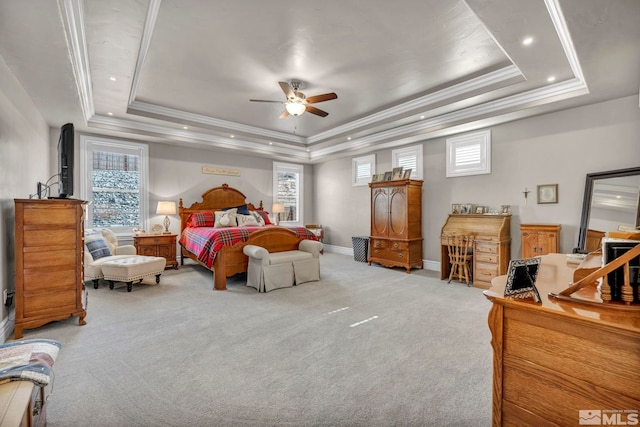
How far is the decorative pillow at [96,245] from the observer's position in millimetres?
4547

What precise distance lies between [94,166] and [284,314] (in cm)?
474

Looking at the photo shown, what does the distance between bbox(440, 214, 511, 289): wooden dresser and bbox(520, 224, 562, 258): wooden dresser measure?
0.27 m

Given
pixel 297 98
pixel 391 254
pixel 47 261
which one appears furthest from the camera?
pixel 391 254

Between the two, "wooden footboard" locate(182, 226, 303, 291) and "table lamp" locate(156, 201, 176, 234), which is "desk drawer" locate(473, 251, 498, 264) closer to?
"wooden footboard" locate(182, 226, 303, 291)

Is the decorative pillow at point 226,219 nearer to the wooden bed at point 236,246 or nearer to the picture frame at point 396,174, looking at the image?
the wooden bed at point 236,246

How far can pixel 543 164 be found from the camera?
4.45 metres

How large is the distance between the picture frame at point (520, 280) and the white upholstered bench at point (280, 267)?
3.41 metres

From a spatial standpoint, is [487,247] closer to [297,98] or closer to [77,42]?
[297,98]

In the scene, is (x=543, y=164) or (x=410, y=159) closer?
(x=543, y=164)

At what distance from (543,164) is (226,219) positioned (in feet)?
18.0

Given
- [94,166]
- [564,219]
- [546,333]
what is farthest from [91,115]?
[564,219]

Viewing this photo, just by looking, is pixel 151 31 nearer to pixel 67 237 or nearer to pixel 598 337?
pixel 67 237

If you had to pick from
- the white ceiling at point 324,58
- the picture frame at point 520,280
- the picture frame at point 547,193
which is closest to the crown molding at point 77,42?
the white ceiling at point 324,58

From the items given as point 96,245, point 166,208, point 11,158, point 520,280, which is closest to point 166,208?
point 166,208
